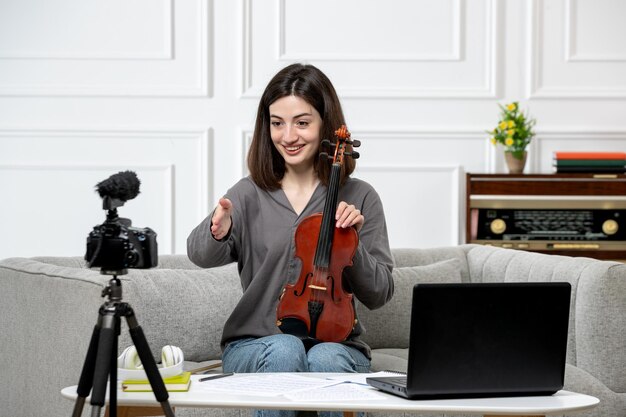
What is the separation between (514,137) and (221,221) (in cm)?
231

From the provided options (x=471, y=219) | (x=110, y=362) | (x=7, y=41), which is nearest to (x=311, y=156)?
(x=110, y=362)

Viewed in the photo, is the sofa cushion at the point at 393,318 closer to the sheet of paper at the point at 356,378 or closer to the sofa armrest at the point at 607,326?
the sofa armrest at the point at 607,326

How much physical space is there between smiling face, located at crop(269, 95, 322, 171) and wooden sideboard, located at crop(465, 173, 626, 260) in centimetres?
178

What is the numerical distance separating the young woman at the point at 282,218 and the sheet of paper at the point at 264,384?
454mm

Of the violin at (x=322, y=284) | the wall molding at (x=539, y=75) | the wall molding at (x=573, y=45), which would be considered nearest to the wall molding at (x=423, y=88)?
the wall molding at (x=539, y=75)

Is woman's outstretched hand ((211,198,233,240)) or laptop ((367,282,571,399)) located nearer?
laptop ((367,282,571,399))

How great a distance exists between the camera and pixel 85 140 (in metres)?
4.36

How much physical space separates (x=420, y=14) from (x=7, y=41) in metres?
1.88

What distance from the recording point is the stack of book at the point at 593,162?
4121mm

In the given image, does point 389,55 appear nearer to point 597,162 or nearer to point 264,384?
point 597,162

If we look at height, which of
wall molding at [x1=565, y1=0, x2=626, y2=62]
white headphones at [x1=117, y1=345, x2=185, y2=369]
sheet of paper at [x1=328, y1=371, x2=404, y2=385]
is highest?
wall molding at [x1=565, y1=0, x2=626, y2=62]

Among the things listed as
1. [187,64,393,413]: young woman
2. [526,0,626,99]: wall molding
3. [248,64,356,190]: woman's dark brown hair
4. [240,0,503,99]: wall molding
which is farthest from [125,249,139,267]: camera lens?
[526,0,626,99]: wall molding

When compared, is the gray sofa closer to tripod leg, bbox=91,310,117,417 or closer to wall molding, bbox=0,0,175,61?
tripod leg, bbox=91,310,117,417

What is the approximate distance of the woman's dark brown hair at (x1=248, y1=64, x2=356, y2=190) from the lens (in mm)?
2535
